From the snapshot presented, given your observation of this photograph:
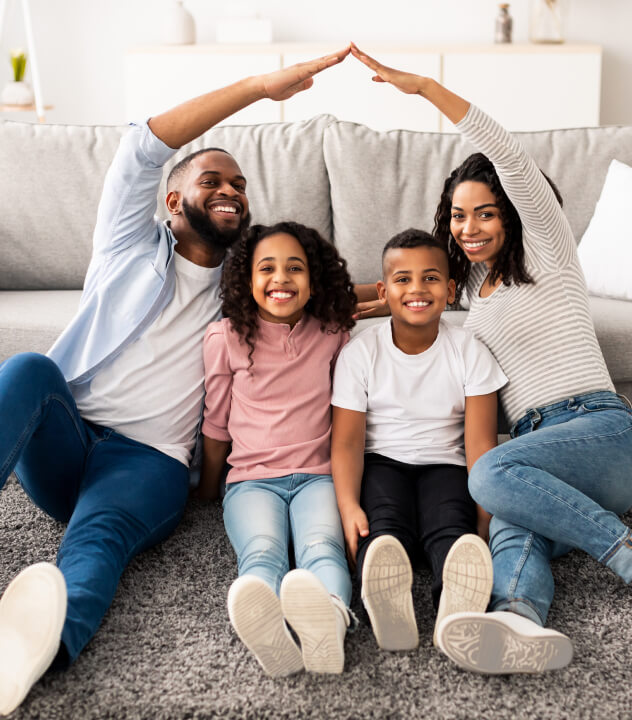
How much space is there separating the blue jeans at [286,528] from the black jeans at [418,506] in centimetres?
6

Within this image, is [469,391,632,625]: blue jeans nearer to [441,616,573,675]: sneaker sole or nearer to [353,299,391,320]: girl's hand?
[441,616,573,675]: sneaker sole

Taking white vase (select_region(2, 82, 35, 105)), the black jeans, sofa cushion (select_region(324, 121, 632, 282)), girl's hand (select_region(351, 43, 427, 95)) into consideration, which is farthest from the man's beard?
white vase (select_region(2, 82, 35, 105))

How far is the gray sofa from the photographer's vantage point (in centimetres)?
221

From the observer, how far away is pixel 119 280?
5.03ft

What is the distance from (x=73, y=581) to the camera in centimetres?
116

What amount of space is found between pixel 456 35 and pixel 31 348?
332cm

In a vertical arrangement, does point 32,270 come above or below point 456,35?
below

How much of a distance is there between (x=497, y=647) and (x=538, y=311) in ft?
2.28

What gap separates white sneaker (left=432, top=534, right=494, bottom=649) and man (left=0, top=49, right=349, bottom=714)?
0.53m

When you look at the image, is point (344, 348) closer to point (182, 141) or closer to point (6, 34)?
point (182, 141)

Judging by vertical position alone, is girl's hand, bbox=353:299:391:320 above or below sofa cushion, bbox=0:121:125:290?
below

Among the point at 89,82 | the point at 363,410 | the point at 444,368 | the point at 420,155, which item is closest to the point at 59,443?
the point at 363,410

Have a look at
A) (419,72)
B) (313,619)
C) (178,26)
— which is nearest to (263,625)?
(313,619)

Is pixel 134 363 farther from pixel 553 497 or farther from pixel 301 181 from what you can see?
pixel 301 181
